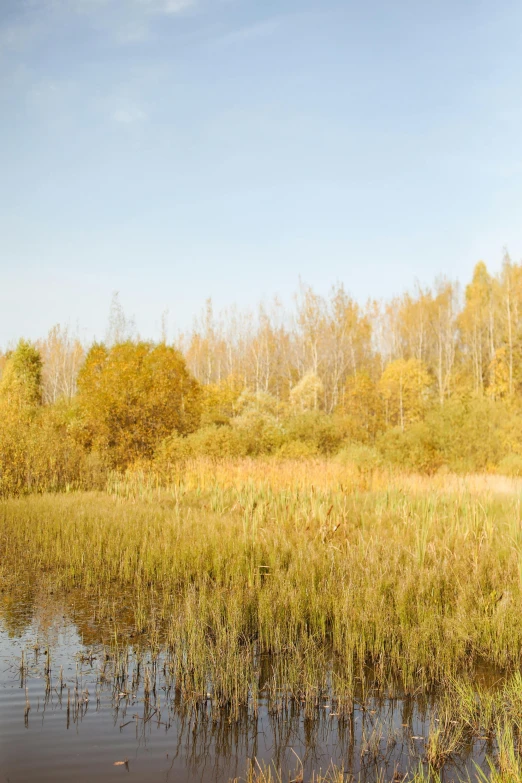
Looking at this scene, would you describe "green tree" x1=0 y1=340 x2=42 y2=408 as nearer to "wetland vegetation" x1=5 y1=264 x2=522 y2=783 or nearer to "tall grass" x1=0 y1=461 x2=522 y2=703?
"wetland vegetation" x1=5 y1=264 x2=522 y2=783

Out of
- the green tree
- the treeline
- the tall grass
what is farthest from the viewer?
the green tree

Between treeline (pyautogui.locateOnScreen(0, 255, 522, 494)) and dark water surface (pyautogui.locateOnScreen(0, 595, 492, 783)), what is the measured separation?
9260 millimetres

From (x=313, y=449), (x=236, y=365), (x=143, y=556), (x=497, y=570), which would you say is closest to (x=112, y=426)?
(x=313, y=449)

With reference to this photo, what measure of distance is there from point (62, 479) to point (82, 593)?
25.7 ft

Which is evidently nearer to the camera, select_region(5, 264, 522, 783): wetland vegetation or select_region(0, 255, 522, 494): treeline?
select_region(5, 264, 522, 783): wetland vegetation

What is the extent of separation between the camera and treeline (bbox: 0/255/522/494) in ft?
53.0

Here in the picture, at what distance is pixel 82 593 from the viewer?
20.1 feet

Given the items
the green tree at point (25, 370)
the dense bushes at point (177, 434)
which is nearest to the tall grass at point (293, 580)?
the dense bushes at point (177, 434)

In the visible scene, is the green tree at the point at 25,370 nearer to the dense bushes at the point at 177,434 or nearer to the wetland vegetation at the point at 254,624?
the dense bushes at the point at 177,434

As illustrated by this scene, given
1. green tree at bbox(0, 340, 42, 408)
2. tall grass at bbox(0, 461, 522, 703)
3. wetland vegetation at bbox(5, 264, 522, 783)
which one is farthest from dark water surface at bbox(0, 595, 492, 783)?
green tree at bbox(0, 340, 42, 408)

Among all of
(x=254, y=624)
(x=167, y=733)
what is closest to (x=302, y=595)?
(x=254, y=624)

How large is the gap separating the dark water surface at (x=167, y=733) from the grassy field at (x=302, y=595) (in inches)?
4.1

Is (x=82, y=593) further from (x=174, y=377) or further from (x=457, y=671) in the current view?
(x=174, y=377)

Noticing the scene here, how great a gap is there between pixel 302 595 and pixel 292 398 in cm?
2784
